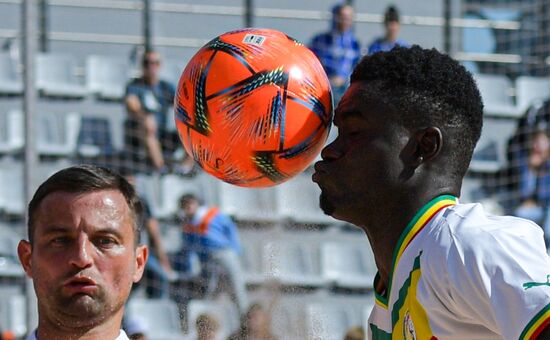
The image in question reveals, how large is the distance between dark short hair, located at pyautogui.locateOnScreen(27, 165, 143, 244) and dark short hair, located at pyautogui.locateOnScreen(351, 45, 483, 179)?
98cm

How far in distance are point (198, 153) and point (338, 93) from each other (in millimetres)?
4687

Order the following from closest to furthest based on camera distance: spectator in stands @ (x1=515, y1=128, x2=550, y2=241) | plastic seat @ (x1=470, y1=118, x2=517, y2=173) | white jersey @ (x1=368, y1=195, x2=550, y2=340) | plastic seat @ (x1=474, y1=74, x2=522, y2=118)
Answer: white jersey @ (x1=368, y1=195, x2=550, y2=340) → spectator in stands @ (x1=515, y1=128, x2=550, y2=241) → plastic seat @ (x1=470, y1=118, x2=517, y2=173) → plastic seat @ (x1=474, y1=74, x2=522, y2=118)

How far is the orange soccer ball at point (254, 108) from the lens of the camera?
3678mm

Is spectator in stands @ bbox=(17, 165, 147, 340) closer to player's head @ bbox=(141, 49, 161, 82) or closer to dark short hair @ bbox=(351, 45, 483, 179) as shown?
dark short hair @ bbox=(351, 45, 483, 179)

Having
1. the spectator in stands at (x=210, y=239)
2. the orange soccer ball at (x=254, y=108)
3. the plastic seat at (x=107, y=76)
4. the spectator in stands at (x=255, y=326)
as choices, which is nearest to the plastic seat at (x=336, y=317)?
the spectator in stands at (x=210, y=239)

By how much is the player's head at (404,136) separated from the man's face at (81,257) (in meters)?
0.77

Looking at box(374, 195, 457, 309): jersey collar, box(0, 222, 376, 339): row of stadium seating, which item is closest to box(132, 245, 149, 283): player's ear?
Answer: box(374, 195, 457, 309): jersey collar

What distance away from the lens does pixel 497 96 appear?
10.4m

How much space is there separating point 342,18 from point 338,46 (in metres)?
0.32

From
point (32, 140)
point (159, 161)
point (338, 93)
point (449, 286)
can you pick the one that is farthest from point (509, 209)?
point (449, 286)

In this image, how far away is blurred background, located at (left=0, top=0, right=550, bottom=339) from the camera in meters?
7.23

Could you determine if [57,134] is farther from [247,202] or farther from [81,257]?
[81,257]

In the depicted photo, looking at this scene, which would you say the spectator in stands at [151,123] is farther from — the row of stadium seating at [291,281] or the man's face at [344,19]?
the man's face at [344,19]

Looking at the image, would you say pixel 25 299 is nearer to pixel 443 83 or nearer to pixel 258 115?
pixel 258 115
